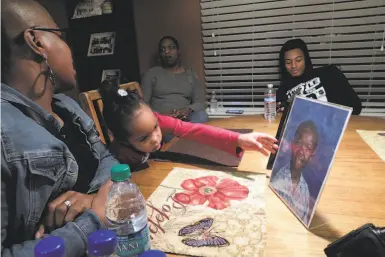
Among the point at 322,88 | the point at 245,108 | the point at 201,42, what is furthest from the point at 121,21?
the point at 322,88

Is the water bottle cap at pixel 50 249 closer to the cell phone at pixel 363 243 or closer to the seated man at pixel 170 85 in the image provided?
the cell phone at pixel 363 243

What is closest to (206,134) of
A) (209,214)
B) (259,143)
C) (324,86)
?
(259,143)

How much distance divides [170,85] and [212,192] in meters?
2.09

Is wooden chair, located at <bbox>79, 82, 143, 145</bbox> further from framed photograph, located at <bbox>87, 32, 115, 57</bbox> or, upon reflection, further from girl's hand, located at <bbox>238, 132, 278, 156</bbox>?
framed photograph, located at <bbox>87, 32, 115, 57</bbox>

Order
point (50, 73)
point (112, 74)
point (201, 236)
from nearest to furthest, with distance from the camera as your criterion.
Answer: point (201, 236)
point (50, 73)
point (112, 74)

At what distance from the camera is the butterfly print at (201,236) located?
1.96ft

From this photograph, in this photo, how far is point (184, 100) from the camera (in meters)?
2.84

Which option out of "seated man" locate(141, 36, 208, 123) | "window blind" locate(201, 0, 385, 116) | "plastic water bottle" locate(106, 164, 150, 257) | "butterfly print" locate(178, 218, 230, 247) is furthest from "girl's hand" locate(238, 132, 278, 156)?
"window blind" locate(201, 0, 385, 116)

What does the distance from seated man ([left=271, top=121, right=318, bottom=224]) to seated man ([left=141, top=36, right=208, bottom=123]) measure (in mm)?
1964

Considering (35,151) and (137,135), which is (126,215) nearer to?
(35,151)

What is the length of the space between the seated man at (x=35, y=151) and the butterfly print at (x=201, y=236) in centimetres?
20

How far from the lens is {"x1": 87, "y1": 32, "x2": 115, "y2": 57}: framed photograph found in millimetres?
3049

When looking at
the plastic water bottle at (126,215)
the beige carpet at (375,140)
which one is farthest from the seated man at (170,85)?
the plastic water bottle at (126,215)

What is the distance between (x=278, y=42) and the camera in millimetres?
2646
